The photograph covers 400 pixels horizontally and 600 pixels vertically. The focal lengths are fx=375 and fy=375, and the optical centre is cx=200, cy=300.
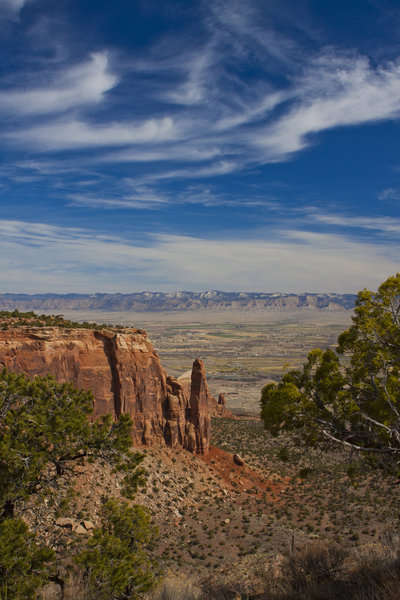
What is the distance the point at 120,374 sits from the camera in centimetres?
3881

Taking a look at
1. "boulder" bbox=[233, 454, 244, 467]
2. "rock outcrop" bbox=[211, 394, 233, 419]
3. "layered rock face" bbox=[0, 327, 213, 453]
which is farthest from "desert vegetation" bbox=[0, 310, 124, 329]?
"rock outcrop" bbox=[211, 394, 233, 419]

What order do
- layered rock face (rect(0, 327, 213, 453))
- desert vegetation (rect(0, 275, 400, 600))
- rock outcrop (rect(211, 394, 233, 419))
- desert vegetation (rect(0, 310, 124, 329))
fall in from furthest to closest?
rock outcrop (rect(211, 394, 233, 419))
desert vegetation (rect(0, 310, 124, 329))
layered rock face (rect(0, 327, 213, 453))
desert vegetation (rect(0, 275, 400, 600))

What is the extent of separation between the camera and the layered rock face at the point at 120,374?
3244 centimetres

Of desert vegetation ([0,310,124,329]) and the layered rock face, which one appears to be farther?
desert vegetation ([0,310,124,329])

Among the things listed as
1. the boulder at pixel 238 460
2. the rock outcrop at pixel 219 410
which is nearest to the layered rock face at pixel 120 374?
Result: the boulder at pixel 238 460

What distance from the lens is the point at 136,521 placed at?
1667 centimetres

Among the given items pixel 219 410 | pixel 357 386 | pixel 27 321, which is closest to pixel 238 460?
pixel 27 321

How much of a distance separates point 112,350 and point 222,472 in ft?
62.4

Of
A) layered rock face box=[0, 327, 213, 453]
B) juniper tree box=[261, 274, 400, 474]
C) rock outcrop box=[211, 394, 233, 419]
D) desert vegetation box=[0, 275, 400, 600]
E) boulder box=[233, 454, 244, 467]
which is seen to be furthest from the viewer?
rock outcrop box=[211, 394, 233, 419]

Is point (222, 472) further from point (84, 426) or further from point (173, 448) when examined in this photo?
point (84, 426)

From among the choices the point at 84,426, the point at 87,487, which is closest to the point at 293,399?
the point at 84,426

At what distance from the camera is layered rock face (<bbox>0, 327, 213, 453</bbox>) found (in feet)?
106

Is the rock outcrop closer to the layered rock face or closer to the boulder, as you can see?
the boulder

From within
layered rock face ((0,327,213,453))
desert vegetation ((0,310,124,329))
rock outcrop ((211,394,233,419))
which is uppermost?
desert vegetation ((0,310,124,329))
